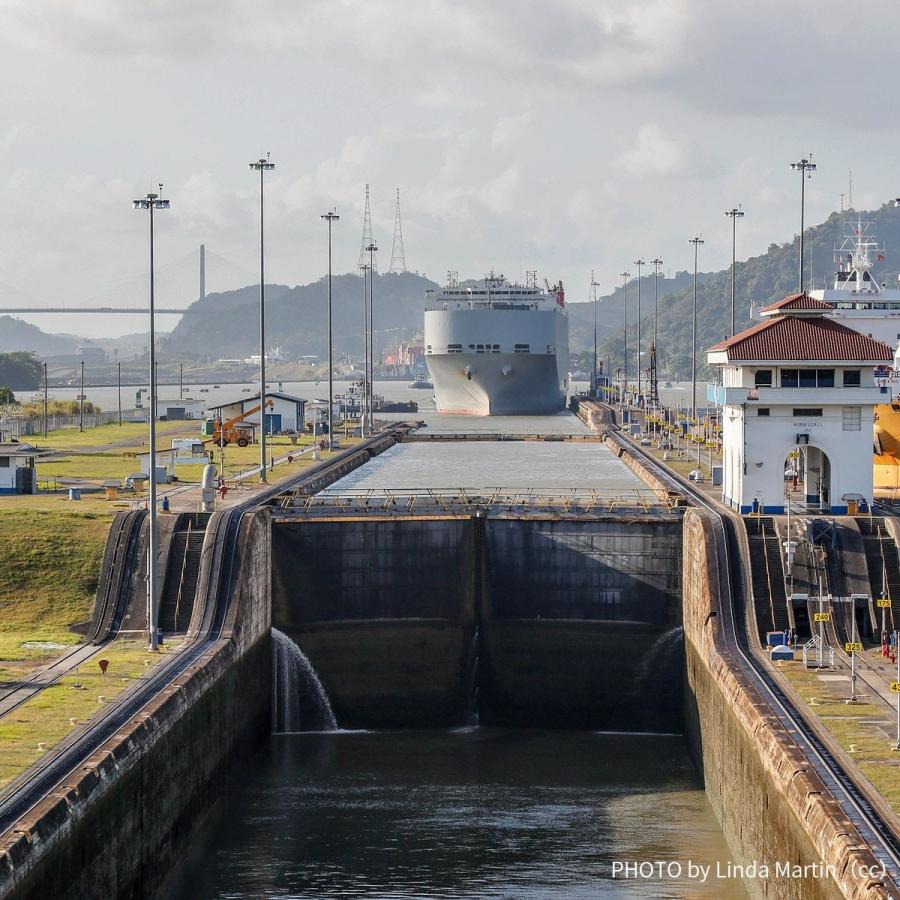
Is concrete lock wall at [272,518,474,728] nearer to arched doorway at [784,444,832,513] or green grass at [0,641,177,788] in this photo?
green grass at [0,641,177,788]

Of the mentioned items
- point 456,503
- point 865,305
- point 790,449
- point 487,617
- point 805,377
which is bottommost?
point 487,617

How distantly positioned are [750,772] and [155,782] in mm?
13958

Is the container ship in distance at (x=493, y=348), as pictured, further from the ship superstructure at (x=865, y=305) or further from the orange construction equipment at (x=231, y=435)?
the ship superstructure at (x=865, y=305)

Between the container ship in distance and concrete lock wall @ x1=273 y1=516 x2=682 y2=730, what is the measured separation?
116385mm

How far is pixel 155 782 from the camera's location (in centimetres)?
3838

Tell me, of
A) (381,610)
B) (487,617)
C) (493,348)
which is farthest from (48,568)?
(493,348)

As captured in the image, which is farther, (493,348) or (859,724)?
(493,348)

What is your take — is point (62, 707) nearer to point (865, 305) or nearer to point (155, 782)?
point (155, 782)

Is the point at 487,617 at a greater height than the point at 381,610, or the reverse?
the point at 381,610

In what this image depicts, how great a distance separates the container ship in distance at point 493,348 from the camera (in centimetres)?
17412

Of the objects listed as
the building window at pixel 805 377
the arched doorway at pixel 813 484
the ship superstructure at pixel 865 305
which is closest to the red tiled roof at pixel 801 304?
the building window at pixel 805 377

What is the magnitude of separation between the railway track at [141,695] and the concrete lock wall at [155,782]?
0.32m

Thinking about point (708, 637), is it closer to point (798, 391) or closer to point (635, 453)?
point (798, 391)

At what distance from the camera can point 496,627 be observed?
57.3 metres
